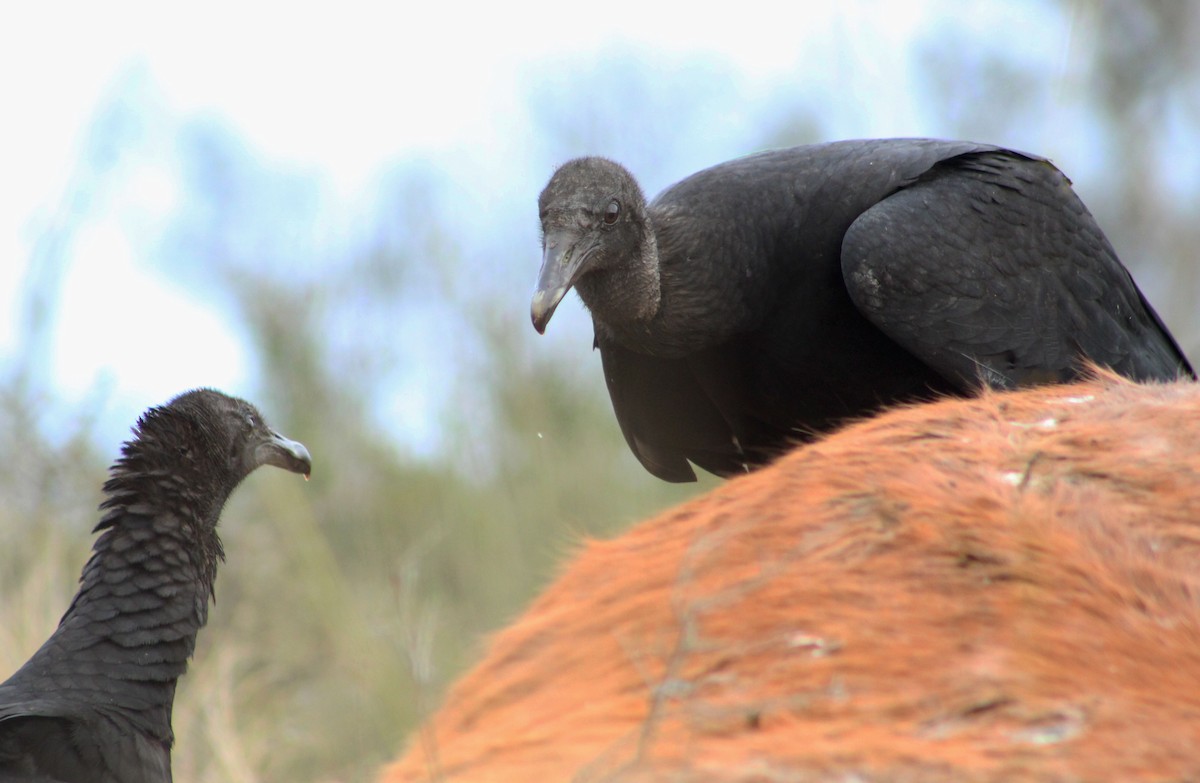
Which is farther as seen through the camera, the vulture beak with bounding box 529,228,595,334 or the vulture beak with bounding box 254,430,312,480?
the vulture beak with bounding box 254,430,312,480

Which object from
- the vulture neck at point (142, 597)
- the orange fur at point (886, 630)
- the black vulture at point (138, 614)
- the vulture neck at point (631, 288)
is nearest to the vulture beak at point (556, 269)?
the vulture neck at point (631, 288)

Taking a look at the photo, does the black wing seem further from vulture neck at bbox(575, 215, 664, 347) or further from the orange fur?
the orange fur

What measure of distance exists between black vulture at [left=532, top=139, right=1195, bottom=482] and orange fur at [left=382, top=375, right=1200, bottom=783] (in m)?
2.35

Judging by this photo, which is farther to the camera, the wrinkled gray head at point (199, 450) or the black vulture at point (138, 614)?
the wrinkled gray head at point (199, 450)

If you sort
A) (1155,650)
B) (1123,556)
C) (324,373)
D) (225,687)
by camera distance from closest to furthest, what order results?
(1155,650), (1123,556), (225,687), (324,373)

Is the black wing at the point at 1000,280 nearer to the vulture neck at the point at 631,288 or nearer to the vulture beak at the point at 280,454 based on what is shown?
the vulture neck at the point at 631,288

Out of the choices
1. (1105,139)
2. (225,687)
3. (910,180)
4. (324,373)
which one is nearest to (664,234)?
(910,180)

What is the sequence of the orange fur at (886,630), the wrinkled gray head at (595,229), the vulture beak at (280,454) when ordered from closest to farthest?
the orange fur at (886,630), the vulture beak at (280,454), the wrinkled gray head at (595,229)

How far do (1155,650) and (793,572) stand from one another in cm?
48

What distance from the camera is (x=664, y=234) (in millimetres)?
5281

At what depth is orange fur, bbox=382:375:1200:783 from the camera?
1.65 meters

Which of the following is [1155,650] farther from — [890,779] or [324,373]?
[324,373]

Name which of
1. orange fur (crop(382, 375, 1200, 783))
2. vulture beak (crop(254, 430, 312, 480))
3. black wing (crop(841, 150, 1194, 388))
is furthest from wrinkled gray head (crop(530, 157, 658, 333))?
orange fur (crop(382, 375, 1200, 783))

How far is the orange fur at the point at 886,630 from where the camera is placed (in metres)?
1.65
